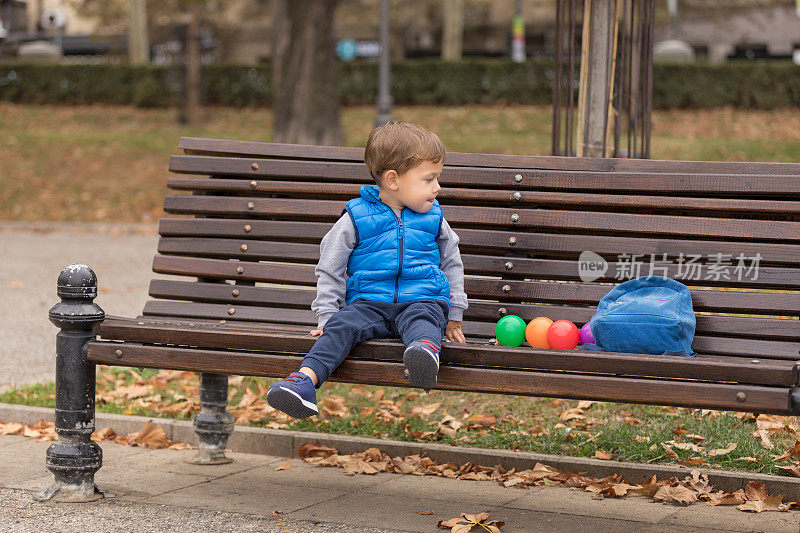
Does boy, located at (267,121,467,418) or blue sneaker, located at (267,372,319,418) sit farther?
boy, located at (267,121,467,418)

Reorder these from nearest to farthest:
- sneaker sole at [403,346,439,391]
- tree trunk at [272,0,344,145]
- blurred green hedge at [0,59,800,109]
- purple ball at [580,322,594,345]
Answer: sneaker sole at [403,346,439,391] < purple ball at [580,322,594,345] < tree trunk at [272,0,344,145] < blurred green hedge at [0,59,800,109]

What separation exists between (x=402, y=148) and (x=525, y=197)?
2.52ft

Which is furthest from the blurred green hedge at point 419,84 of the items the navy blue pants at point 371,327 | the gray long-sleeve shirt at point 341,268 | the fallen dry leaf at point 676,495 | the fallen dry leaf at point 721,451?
the navy blue pants at point 371,327

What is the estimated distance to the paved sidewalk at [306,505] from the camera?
4.05 m

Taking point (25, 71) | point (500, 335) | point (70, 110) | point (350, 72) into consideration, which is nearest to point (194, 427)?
point (500, 335)

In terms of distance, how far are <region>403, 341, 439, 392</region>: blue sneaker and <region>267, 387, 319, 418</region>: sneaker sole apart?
353 millimetres

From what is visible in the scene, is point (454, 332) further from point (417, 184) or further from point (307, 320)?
point (307, 320)

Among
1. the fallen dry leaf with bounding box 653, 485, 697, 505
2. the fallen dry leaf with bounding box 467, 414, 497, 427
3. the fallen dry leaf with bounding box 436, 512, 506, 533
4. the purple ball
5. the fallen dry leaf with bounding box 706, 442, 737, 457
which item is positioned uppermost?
the purple ball

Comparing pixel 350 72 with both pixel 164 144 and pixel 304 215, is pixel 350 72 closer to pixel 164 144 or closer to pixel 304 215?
pixel 164 144

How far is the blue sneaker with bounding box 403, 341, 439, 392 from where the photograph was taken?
3.65 metres

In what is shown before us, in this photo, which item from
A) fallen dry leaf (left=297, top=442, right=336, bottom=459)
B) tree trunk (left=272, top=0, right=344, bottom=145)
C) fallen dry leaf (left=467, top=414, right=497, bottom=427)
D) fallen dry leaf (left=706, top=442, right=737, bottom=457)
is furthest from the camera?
tree trunk (left=272, top=0, right=344, bottom=145)

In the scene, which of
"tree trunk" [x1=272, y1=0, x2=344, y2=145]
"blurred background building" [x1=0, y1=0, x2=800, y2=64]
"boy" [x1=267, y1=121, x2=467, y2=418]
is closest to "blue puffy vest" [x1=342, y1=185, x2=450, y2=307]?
"boy" [x1=267, y1=121, x2=467, y2=418]

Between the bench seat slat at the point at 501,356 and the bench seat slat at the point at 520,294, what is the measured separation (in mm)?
409

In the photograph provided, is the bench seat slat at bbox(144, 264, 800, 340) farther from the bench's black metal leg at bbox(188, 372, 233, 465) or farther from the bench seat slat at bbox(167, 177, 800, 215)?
the bench's black metal leg at bbox(188, 372, 233, 465)
